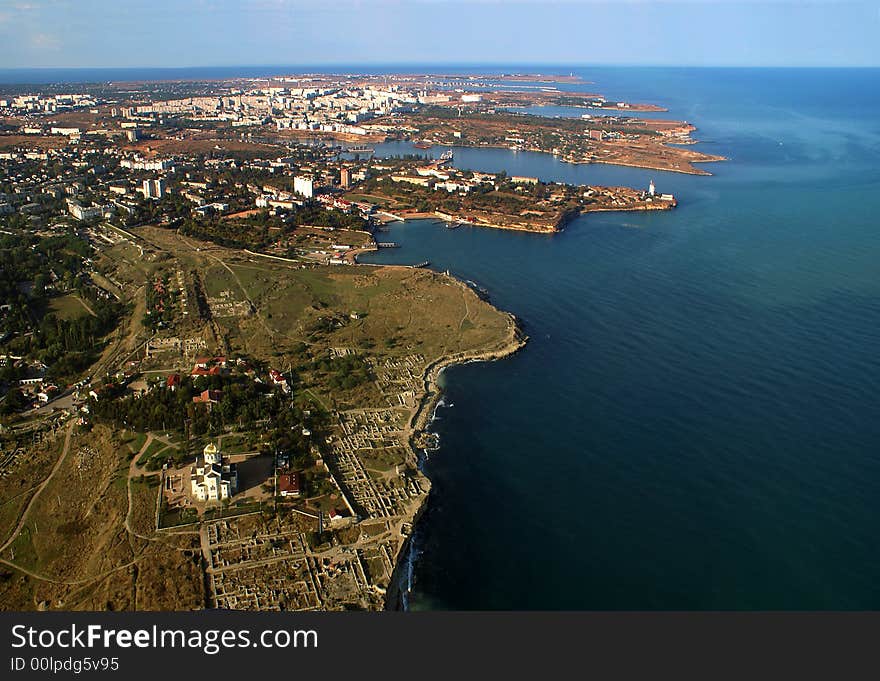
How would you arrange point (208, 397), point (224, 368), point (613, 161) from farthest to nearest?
point (613, 161)
point (224, 368)
point (208, 397)

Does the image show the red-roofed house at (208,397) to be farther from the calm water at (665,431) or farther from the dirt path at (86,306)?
the dirt path at (86,306)

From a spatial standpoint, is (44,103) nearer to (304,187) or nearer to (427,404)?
(304,187)

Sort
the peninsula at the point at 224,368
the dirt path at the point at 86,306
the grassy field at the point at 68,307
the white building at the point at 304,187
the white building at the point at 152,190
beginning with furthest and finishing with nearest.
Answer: the white building at the point at 304,187
the white building at the point at 152,190
the dirt path at the point at 86,306
the grassy field at the point at 68,307
the peninsula at the point at 224,368

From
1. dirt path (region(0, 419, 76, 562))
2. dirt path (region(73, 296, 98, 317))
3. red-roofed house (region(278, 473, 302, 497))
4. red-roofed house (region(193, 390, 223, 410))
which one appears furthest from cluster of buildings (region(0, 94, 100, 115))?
red-roofed house (region(278, 473, 302, 497))

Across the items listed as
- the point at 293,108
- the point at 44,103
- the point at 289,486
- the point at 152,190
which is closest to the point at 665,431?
the point at 289,486

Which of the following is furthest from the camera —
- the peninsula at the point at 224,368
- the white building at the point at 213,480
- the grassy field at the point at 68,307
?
the grassy field at the point at 68,307

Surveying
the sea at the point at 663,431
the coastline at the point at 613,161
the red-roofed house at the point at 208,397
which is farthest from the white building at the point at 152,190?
the coastline at the point at 613,161

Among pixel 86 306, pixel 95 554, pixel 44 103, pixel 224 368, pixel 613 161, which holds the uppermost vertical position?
pixel 44 103
